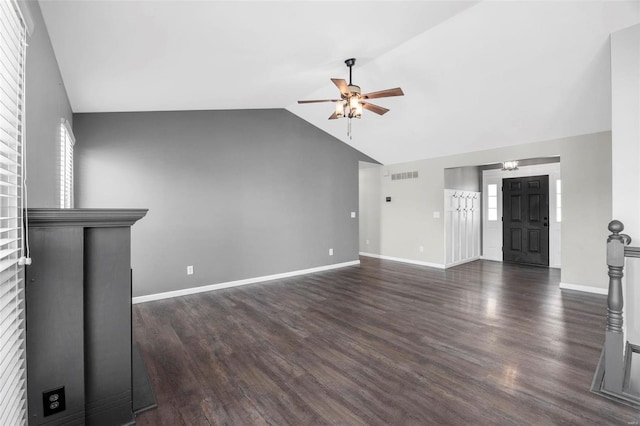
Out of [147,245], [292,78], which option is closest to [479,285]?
[292,78]

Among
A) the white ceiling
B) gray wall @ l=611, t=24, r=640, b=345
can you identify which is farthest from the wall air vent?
gray wall @ l=611, t=24, r=640, b=345

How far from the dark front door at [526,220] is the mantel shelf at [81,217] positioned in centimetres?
743

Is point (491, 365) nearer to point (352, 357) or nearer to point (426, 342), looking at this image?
point (426, 342)

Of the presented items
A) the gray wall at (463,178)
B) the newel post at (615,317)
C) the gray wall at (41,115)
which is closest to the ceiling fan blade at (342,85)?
the gray wall at (41,115)

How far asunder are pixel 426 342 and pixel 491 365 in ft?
1.83

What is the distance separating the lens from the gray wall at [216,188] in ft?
13.3

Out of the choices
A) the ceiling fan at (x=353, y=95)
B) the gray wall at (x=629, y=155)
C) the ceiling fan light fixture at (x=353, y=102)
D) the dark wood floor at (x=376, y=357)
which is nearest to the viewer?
the dark wood floor at (x=376, y=357)

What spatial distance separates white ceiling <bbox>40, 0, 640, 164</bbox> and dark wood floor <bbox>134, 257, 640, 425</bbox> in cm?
255

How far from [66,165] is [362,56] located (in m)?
3.41

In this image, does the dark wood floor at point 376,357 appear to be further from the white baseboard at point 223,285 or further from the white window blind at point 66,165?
the white window blind at point 66,165

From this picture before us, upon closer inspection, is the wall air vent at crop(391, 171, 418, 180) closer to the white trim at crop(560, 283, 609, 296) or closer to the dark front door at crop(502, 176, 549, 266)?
the dark front door at crop(502, 176, 549, 266)

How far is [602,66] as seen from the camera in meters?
3.24

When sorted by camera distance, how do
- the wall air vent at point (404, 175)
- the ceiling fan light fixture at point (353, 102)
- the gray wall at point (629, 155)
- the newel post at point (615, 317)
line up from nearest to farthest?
the newel post at point (615, 317) → the gray wall at point (629, 155) → the ceiling fan light fixture at point (353, 102) → the wall air vent at point (404, 175)

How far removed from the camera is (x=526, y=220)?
671cm
